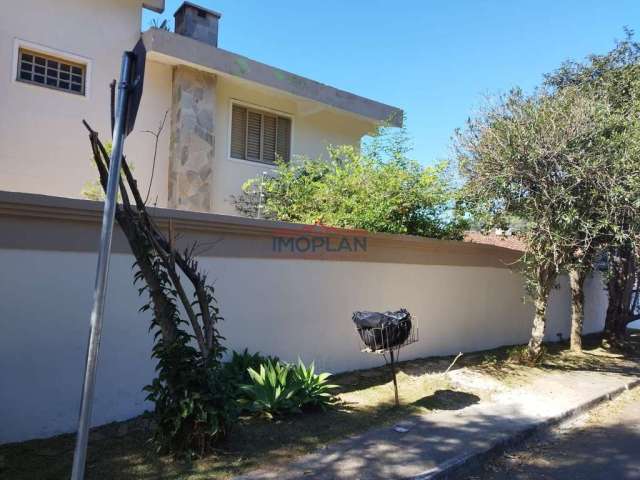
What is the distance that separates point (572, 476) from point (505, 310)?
613cm

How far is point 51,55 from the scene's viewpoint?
8414 mm

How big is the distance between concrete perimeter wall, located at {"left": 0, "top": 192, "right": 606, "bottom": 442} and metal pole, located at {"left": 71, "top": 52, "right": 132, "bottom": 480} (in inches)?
85.3

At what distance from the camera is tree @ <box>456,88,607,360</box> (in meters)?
7.12

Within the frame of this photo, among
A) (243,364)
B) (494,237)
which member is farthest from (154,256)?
(494,237)

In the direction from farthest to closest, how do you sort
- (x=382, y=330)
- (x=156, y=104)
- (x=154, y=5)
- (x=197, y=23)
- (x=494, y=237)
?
1. (x=494, y=237)
2. (x=197, y=23)
3. (x=156, y=104)
4. (x=154, y=5)
5. (x=382, y=330)

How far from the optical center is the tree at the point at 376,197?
7.85 meters

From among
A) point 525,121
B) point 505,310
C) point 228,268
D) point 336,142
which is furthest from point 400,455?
point 336,142

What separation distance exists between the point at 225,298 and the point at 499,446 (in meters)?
3.36

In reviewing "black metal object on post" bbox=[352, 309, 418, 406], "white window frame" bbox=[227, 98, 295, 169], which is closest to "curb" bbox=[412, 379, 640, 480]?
"black metal object on post" bbox=[352, 309, 418, 406]

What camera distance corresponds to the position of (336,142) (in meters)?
12.5

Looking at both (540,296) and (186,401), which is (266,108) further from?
(186,401)

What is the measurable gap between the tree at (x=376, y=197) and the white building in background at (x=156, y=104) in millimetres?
1818

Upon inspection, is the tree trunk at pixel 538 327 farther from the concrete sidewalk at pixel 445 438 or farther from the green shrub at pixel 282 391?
the green shrub at pixel 282 391

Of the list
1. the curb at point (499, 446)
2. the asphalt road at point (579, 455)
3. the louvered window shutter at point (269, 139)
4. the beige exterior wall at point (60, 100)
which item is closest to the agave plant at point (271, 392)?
the curb at point (499, 446)
